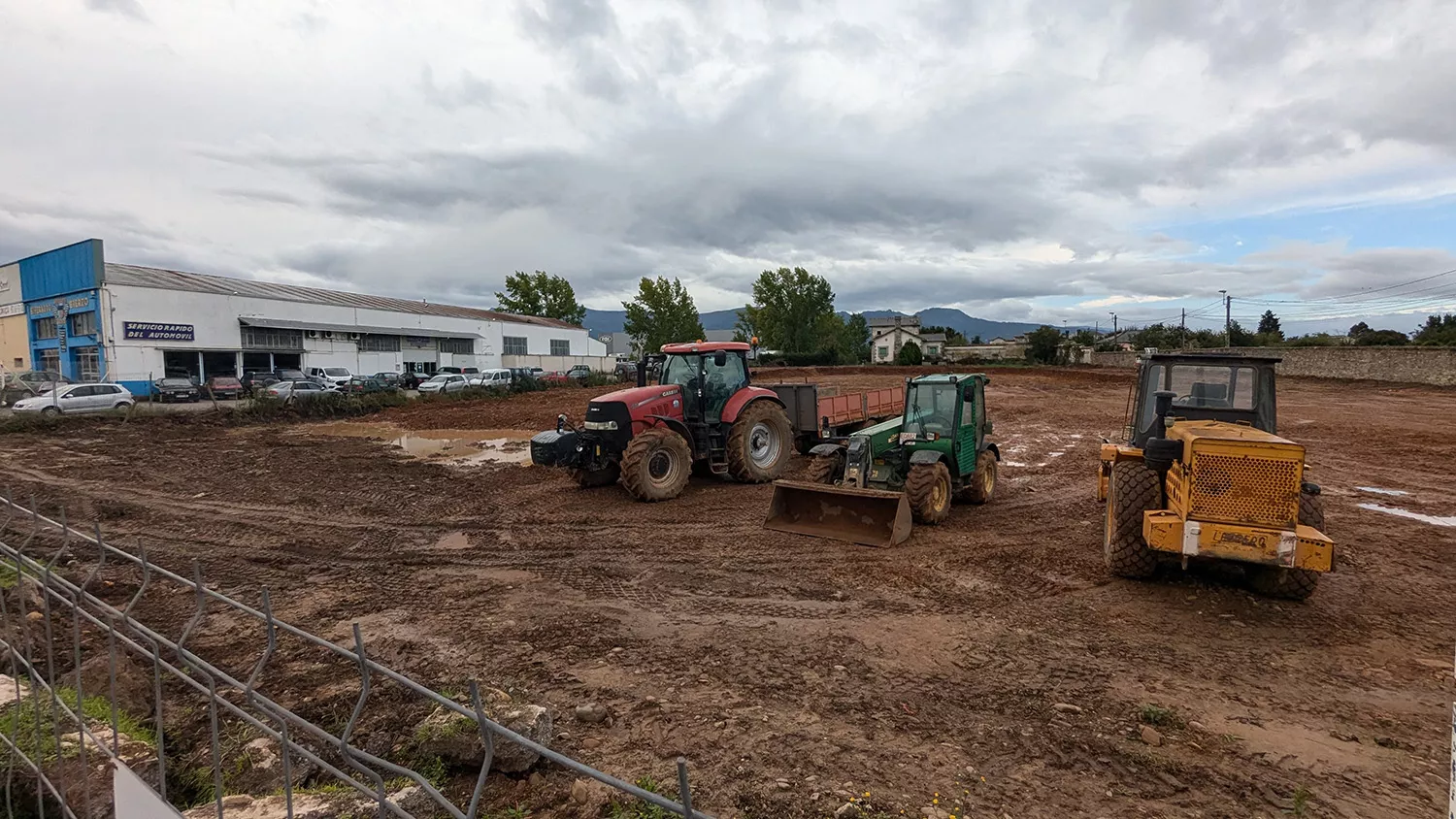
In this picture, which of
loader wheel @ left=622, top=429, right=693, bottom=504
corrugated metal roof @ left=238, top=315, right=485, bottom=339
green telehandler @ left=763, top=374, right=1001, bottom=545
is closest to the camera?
green telehandler @ left=763, top=374, right=1001, bottom=545

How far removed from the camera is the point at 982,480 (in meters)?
10.1

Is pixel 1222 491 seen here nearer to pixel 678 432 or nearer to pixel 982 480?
pixel 982 480

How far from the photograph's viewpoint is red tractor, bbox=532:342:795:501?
1040 centimetres

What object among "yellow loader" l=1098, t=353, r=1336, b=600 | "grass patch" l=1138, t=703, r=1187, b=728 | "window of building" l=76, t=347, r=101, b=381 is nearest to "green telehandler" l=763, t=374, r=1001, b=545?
"yellow loader" l=1098, t=353, r=1336, b=600

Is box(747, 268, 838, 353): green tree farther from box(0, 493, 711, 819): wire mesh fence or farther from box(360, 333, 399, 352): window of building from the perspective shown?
box(0, 493, 711, 819): wire mesh fence

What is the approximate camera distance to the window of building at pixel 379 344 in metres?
47.3

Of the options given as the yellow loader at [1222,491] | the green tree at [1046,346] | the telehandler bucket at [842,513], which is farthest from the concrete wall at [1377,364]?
the telehandler bucket at [842,513]

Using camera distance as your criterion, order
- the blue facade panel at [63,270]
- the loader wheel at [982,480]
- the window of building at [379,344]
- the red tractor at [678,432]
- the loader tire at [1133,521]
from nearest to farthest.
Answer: the loader tire at [1133,521] → the loader wheel at [982,480] → the red tractor at [678,432] → the blue facade panel at [63,270] → the window of building at [379,344]

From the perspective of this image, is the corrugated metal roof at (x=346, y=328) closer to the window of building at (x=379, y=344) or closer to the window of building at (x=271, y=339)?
the window of building at (x=379, y=344)

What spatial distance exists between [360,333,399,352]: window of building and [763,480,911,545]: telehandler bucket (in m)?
45.2

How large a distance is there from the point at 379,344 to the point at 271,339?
711 cm

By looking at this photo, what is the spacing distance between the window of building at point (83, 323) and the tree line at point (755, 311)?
37.3 metres

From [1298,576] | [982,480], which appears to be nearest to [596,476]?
[982,480]

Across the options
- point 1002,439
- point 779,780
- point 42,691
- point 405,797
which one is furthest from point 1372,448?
point 42,691
